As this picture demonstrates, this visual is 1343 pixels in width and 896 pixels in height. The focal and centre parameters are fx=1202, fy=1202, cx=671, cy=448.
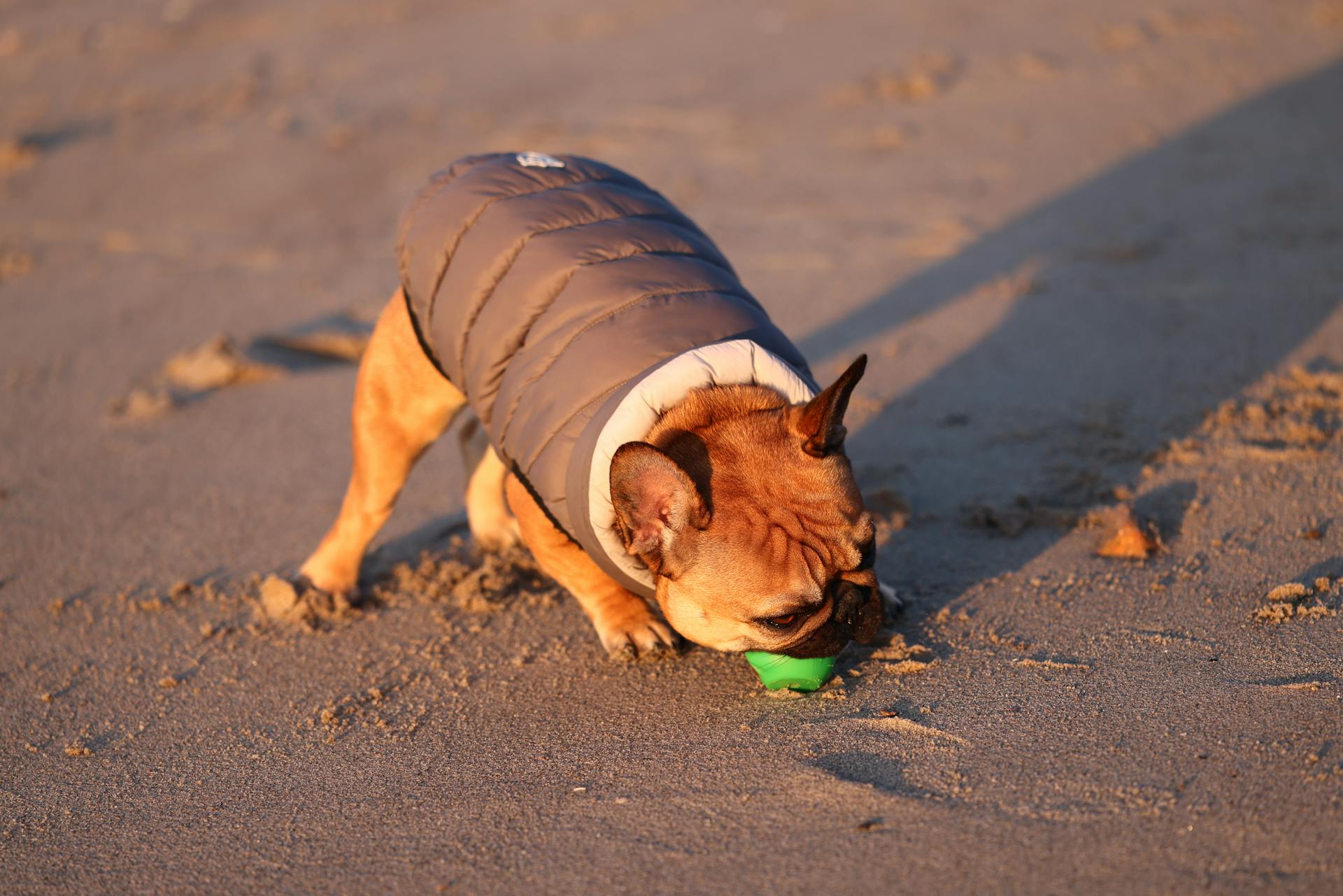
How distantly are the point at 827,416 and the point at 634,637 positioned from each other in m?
1.12

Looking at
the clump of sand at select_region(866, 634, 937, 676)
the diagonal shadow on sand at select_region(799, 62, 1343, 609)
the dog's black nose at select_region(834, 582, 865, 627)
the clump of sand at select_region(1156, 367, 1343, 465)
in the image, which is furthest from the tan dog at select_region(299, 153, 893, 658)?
the clump of sand at select_region(1156, 367, 1343, 465)

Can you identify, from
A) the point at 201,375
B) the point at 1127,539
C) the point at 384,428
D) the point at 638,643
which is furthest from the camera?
the point at 201,375

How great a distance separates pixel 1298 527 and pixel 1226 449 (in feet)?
2.35

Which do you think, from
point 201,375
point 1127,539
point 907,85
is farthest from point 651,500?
point 907,85

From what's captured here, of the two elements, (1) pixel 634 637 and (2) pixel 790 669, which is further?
(1) pixel 634 637

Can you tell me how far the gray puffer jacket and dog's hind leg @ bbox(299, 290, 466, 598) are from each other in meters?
0.17

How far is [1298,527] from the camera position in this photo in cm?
407

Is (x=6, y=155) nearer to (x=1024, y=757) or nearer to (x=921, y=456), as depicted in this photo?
(x=921, y=456)

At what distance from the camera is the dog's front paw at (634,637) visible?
3.81 m

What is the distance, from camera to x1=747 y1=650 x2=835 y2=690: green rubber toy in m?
3.38

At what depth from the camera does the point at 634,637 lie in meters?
3.81

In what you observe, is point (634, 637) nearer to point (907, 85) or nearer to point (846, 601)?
point (846, 601)

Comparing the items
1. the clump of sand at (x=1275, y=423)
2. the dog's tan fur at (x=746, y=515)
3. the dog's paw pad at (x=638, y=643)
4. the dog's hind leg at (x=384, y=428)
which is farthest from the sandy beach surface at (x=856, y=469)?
the dog's tan fur at (x=746, y=515)

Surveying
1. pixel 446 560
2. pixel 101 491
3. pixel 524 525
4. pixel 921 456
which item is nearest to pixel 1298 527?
pixel 921 456
